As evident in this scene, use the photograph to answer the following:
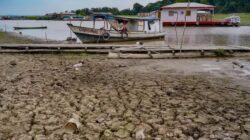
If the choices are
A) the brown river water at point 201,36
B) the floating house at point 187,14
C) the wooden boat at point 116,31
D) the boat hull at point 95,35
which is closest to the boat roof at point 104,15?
the wooden boat at point 116,31

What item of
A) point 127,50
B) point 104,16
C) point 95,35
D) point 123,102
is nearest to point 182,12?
point 104,16

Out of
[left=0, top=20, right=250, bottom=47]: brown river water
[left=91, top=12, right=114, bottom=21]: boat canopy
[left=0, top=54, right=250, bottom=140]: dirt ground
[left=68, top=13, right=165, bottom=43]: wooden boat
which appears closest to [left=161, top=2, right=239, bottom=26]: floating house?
[left=0, top=20, right=250, bottom=47]: brown river water

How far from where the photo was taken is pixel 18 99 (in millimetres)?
5863

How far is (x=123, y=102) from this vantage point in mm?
5766

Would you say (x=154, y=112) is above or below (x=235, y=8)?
below

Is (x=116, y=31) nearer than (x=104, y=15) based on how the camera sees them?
→ No

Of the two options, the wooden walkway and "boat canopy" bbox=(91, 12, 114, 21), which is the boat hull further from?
the wooden walkway

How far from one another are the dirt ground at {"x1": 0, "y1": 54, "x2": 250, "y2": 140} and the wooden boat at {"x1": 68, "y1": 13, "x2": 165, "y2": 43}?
1270cm

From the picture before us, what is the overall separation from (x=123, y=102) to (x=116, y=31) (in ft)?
56.1

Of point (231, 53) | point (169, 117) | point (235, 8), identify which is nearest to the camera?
point (169, 117)

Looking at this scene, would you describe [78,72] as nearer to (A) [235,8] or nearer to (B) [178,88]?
(B) [178,88]

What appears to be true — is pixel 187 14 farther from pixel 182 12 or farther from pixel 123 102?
pixel 123 102

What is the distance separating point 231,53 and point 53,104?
9.15 m

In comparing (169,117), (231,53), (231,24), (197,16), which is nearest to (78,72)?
(169,117)
